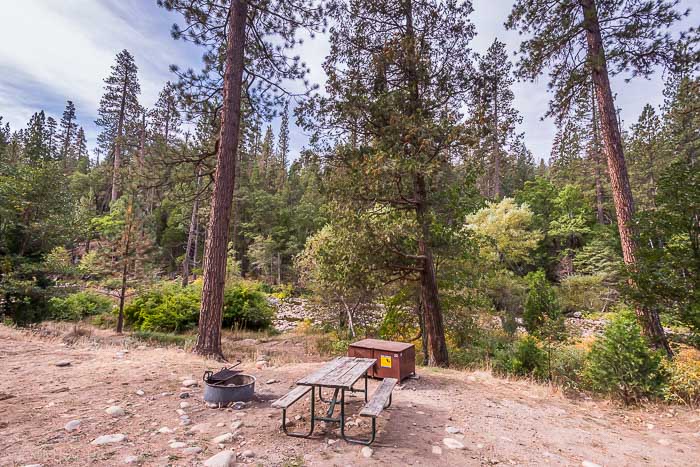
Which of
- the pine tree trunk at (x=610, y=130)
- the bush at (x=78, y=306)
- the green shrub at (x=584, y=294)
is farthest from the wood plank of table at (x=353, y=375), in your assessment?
the green shrub at (x=584, y=294)

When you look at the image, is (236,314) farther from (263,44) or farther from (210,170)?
(263,44)

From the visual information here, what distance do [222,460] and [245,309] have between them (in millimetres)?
13121

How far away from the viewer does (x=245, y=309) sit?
15.0 meters

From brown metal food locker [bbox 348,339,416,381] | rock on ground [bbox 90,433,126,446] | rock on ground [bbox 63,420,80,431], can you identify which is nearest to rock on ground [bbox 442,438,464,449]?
brown metal food locker [bbox 348,339,416,381]

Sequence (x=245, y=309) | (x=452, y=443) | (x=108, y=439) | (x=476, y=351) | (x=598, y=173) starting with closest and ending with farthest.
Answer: (x=108, y=439), (x=452, y=443), (x=476, y=351), (x=245, y=309), (x=598, y=173)

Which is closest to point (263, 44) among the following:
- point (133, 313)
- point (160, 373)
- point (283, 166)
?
point (160, 373)

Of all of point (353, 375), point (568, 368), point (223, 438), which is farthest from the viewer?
point (568, 368)

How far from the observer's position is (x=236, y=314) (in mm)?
14992

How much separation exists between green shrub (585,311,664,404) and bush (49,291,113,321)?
16.1m

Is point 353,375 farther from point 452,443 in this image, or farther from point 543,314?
point 543,314

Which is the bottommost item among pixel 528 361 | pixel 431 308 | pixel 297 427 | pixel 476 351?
pixel 476 351

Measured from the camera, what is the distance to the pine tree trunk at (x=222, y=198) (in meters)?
6.46

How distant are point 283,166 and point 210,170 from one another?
1413 inches

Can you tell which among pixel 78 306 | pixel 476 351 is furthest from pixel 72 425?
pixel 78 306
